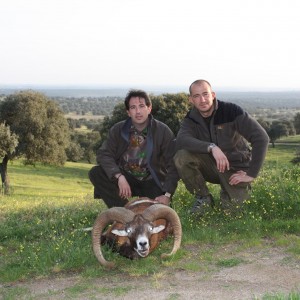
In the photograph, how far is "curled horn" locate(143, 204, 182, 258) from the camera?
25.3ft

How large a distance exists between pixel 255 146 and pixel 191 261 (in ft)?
8.95

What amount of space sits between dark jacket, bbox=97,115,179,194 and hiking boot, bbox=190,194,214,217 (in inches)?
34.1

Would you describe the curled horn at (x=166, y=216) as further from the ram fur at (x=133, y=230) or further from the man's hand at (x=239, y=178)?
the man's hand at (x=239, y=178)

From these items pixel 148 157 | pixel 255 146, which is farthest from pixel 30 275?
pixel 255 146

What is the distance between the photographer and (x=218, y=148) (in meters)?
8.83

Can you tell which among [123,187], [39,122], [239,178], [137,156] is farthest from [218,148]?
[39,122]

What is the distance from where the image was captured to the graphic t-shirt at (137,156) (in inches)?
377

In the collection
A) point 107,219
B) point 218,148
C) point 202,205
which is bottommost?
point 202,205

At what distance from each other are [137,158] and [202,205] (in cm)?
166

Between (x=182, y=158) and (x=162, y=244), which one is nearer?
(x=162, y=244)

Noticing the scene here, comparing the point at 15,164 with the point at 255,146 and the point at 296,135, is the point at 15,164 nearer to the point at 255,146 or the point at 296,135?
the point at 255,146

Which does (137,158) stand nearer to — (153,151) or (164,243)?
(153,151)

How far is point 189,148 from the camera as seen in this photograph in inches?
362

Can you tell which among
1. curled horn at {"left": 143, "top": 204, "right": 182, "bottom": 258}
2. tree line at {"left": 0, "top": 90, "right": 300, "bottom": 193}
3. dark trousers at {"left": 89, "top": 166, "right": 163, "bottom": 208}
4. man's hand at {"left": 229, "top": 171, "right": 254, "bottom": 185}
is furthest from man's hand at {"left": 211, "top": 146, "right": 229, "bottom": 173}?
tree line at {"left": 0, "top": 90, "right": 300, "bottom": 193}
